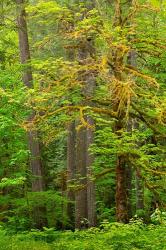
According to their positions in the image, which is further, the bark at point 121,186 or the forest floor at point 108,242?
the bark at point 121,186

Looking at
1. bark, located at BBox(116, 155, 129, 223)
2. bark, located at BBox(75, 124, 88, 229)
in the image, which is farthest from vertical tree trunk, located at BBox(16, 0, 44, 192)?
bark, located at BBox(116, 155, 129, 223)

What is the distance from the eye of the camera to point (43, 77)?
10.2 metres

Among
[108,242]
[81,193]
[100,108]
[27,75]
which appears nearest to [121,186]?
[108,242]

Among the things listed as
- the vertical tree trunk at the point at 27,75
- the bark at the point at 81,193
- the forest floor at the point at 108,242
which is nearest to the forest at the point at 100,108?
the forest floor at the point at 108,242

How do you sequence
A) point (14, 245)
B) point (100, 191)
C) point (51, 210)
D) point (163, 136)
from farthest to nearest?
point (100, 191) → point (51, 210) → point (163, 136) → point (14, 245)

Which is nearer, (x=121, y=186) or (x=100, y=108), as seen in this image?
(x=121, y=186)

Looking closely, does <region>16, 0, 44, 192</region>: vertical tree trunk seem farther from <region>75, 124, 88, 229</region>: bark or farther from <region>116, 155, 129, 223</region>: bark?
<region>116, 155, 129, 223</region>: bark

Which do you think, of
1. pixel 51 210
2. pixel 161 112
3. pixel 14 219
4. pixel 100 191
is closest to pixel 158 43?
pixel 161 112

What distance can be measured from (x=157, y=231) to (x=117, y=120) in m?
3.07

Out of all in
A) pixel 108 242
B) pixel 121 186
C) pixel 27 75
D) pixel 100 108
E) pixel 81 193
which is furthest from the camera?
pixel 81 193

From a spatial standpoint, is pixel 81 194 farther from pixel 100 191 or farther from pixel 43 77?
pixel 43 77

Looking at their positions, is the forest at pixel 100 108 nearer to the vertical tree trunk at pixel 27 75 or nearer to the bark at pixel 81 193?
the vertical tree trunk at pixel 27 75

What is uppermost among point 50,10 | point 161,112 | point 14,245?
point 50,10

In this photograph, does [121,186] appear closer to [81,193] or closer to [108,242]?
[108,242]
